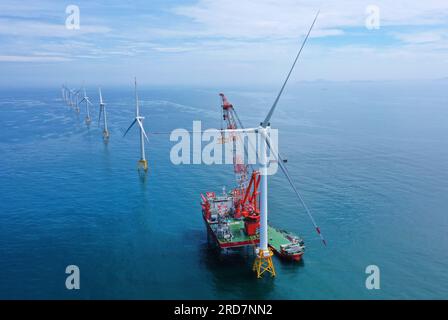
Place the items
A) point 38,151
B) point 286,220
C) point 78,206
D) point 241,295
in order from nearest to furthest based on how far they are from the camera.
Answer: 1. point 241,295
2. point 286,220
3. point 78,206
4. point 38,151

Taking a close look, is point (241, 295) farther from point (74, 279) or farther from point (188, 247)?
point (74, 279)

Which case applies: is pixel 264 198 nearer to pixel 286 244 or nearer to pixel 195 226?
pixel 286 244

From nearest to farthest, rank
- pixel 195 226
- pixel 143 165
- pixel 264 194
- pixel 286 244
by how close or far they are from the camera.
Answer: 1. pixel 264 194
2. pixel 286 244
3. pixel 195 226
4. pixel 143 165

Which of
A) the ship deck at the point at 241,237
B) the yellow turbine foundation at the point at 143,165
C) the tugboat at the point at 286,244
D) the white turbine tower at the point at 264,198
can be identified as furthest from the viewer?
the yellow turbine foundation at the point at 143,165

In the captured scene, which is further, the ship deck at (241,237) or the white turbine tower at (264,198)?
the ship deck at (241,237)

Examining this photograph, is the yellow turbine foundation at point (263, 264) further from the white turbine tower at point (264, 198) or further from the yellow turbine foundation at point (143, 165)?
the yellow turbine foundation at point (143, 165)

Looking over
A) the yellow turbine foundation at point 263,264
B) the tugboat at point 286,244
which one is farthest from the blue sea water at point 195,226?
the tugboat at point 286,244

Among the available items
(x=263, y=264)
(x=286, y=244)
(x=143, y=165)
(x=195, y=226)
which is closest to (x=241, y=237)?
(x=263, y=264)

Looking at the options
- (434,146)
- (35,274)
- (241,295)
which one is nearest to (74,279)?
(35,274)
